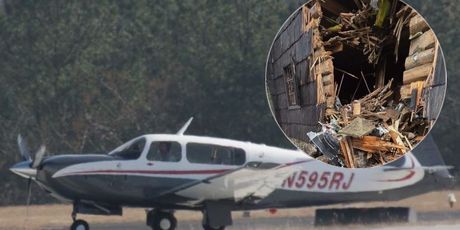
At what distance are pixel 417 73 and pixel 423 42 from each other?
0.10m

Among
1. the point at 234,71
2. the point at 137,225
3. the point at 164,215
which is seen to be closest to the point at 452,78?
the point at 234,71

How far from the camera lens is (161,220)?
67.3 feet

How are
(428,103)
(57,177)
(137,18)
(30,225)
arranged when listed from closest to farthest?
(428,103), (57,177), (30,225), (137,18)

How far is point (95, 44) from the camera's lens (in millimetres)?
40344

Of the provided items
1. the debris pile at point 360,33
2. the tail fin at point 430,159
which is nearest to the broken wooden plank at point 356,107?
the debris pile at point 360,33

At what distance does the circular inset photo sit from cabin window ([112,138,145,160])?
16.4 meters

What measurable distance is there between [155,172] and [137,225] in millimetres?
5997

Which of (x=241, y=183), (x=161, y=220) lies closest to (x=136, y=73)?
(x=161, y=220)

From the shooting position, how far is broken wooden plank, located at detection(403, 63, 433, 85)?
243 centimetres

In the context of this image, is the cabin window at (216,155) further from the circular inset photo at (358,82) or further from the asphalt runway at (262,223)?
the circular inset photo at (358,82)

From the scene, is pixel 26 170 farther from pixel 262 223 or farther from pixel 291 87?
pixel 291 87

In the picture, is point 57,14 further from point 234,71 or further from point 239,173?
point 239,173

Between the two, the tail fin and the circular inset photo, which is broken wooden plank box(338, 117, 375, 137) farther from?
the tail fin

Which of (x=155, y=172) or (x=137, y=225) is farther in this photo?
(x=137, y=225)
